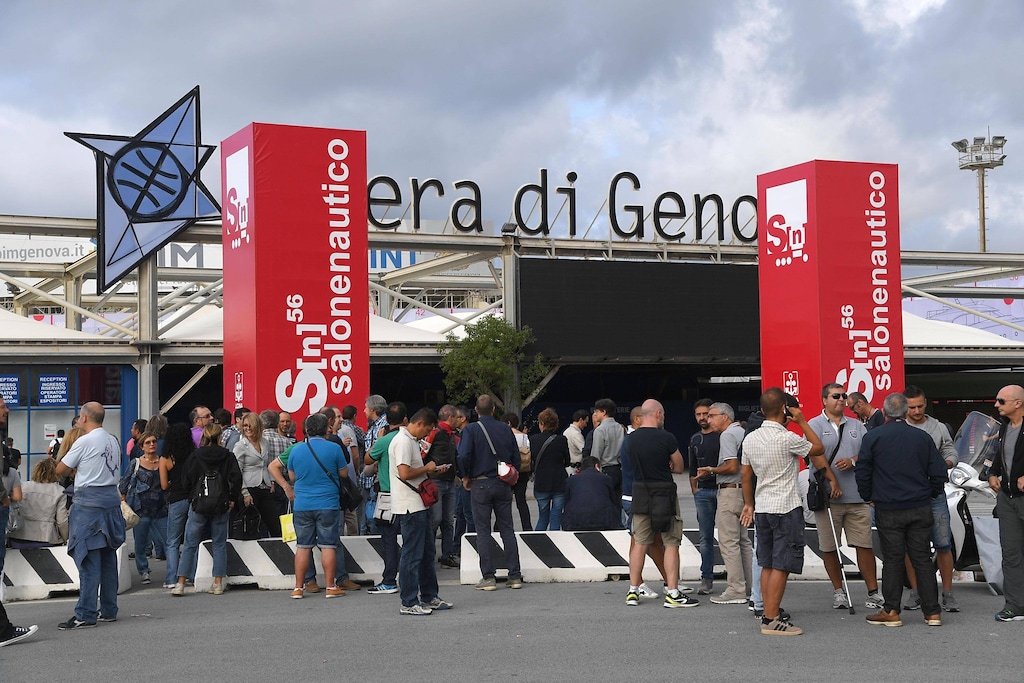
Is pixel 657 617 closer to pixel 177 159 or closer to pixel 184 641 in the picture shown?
pixel 184 641

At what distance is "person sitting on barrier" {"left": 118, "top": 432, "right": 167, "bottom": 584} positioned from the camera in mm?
11312

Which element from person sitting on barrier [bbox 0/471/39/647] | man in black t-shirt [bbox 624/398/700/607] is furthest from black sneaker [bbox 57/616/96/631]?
man in black t-shirt [bbox 624/398/700/607]

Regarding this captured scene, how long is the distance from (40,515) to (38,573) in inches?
22.8

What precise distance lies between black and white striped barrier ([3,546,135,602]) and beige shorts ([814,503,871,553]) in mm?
6792

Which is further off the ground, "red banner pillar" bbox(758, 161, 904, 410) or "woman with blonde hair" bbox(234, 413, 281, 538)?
"red banner pillar" bbox(758, 161, 904, 410)

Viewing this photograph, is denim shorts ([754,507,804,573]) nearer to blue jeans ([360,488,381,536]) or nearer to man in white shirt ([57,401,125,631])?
blue jeans ([360,488,381,536])

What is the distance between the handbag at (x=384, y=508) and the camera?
992 cm

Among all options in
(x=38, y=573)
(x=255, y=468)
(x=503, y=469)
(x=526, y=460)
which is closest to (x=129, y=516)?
(x=38, y=573)

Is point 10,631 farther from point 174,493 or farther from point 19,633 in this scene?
point 174,493

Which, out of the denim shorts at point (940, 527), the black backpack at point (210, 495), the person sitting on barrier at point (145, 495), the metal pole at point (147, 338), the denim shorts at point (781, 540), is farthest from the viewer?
the metal pole at point (147, 338)

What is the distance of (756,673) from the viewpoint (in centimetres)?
694

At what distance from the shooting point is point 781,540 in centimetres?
817

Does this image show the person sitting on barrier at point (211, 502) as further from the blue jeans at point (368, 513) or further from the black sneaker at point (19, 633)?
the black sneaker at point (19, 633)

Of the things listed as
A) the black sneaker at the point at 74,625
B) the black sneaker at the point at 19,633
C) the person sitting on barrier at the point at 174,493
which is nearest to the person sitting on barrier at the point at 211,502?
the person sitting on barrier at the point at 174,493
